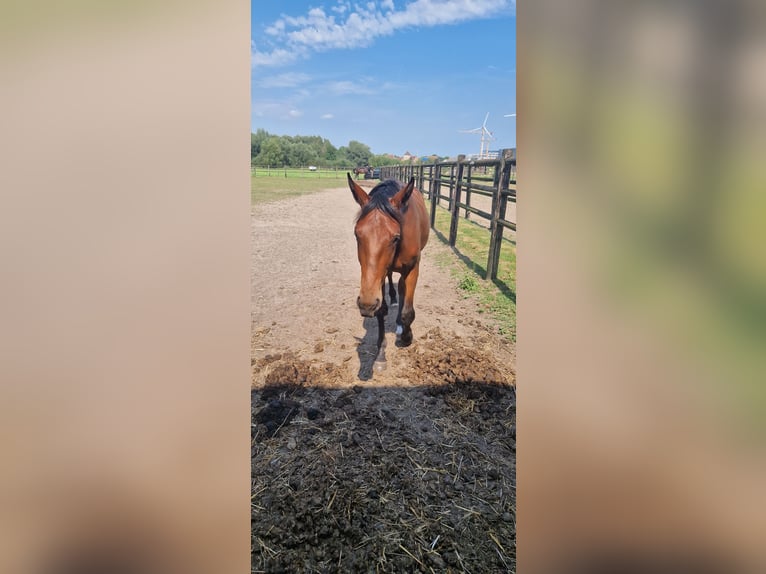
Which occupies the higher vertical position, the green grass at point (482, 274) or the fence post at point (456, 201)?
the fence post at point (456, 201)

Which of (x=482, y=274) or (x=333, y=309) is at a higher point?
(x=482, y=274)

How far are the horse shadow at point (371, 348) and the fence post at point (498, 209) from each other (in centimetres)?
181

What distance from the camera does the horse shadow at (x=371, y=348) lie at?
3.08 metres

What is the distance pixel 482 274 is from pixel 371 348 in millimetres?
2722

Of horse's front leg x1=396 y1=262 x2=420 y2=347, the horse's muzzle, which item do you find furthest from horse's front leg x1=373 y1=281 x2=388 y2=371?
the horse's muzzle

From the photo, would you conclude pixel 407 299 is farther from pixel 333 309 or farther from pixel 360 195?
pixel 333 309

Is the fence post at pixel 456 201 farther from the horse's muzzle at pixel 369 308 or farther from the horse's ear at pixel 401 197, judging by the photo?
the horse's muzzle at pixel 369 308

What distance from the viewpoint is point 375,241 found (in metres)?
2.10

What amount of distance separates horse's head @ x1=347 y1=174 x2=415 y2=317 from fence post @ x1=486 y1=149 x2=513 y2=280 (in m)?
3.33

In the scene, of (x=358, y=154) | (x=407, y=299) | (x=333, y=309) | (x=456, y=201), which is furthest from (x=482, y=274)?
(x=358, y=154)

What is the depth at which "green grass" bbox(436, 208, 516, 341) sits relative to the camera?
13.9ft
